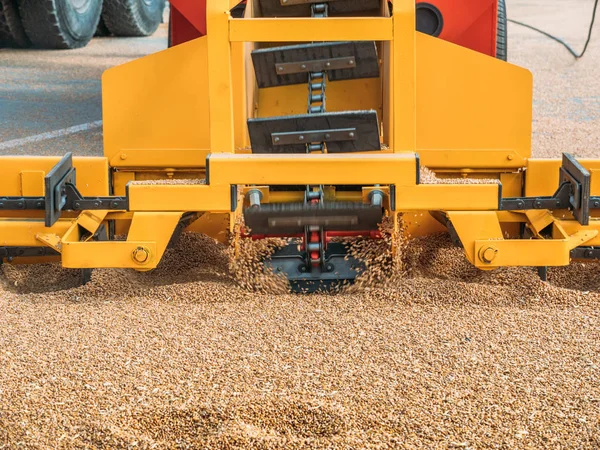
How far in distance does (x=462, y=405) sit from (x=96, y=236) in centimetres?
187

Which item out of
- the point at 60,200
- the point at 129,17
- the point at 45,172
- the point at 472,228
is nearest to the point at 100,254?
the point at 60,200

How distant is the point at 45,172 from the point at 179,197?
97 cm

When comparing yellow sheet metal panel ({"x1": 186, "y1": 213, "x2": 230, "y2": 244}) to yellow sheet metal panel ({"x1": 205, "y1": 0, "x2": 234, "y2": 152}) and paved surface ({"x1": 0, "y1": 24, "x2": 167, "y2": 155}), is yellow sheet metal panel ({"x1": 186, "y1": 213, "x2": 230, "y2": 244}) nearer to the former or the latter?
yellow sheet metal panel ({"x1": 205, "y1": 0, "x2": 234, "y2": 152})

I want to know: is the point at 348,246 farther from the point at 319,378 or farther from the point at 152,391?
the point at 152,391

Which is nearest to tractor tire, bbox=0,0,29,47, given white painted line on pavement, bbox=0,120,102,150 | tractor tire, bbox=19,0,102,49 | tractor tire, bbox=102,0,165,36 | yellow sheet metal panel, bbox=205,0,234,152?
tractor tire, bbox=19,0,102,49

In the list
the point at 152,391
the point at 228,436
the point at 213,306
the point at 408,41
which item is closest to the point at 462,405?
the point at 228,436

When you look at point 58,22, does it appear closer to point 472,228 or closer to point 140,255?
point 140,255

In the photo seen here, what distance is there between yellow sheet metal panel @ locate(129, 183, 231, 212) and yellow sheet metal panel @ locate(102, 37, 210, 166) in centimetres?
88

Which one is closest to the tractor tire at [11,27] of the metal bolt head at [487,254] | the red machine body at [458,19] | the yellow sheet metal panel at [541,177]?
the red machine body at [458,19]

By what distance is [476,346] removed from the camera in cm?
319

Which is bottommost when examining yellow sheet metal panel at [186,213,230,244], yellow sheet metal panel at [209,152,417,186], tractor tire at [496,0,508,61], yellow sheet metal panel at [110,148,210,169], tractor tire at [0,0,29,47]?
yellow sheet metal panel at [186,213,230,244]

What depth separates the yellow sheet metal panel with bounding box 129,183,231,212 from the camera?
3.41 metres

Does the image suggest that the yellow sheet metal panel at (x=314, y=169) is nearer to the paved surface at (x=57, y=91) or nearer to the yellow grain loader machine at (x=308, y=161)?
the yellow grain loader machine at (x=308, y=161)

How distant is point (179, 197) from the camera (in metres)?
3.43
